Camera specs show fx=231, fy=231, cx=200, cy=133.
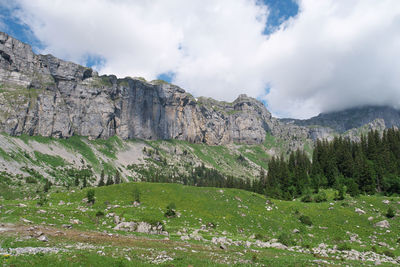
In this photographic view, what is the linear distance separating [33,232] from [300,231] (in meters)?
42.4

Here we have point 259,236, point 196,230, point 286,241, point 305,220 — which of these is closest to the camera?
point 286,241

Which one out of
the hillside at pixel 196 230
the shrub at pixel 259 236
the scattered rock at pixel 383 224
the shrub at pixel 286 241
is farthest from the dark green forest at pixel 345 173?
the shrub at pixel 259 236

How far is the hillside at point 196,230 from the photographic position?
69.6ft

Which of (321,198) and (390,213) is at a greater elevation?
(321,198)

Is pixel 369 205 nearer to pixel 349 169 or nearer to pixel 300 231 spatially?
pixel 300 231

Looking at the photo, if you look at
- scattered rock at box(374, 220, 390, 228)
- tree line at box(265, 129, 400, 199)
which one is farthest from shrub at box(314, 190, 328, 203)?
scattered rock at box(374, 220, 390, 228)

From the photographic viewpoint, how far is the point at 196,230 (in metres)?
41.7

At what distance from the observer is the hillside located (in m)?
21.2

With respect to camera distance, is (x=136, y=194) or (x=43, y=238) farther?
(x=136, y=194)

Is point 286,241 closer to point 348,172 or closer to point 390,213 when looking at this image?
point 390,213

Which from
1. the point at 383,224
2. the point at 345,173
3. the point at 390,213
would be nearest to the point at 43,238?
the point at 383,224

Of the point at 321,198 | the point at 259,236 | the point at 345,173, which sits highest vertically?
the point at 345,173

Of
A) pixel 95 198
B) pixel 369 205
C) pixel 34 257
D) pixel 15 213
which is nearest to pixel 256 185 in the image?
pixel 369 205

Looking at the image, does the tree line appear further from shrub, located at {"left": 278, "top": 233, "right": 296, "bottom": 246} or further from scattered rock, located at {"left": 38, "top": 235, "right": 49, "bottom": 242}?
scattered rock, located at {"left": 38, "top": 235, "right": 49, "bottom": 242}
